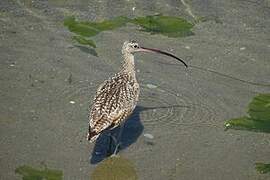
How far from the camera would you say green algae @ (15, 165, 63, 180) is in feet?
21.5

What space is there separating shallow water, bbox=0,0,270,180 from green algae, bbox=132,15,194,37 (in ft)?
0.30

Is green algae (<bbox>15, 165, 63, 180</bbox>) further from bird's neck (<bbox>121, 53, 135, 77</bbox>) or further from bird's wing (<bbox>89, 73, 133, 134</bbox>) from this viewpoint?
bird's neck (<bbox>121, 53, 135, 77</bbox>)

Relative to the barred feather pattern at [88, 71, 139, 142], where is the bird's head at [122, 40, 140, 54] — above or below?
above

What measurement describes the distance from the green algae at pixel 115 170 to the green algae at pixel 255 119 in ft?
4.65

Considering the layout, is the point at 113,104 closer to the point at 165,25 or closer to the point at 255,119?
the point at 255,119

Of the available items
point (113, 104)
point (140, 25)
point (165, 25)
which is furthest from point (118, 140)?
point (165, 25)

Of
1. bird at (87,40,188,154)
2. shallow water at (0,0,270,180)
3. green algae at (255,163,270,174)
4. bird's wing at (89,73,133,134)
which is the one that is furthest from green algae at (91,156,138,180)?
green algae at (255,163,270,174)

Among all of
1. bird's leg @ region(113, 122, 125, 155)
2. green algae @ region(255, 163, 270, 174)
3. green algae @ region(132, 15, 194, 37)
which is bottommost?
green algae @ region(255, 163, 270, 174)

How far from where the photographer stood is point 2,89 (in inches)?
317

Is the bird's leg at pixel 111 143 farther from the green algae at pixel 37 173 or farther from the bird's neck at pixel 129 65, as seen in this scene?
the bird's neck at pixel 129 65

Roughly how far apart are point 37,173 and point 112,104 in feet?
3.26

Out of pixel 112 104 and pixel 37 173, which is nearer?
pixel 37 173

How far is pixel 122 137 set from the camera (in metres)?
7.35

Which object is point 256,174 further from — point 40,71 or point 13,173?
point 40,71
